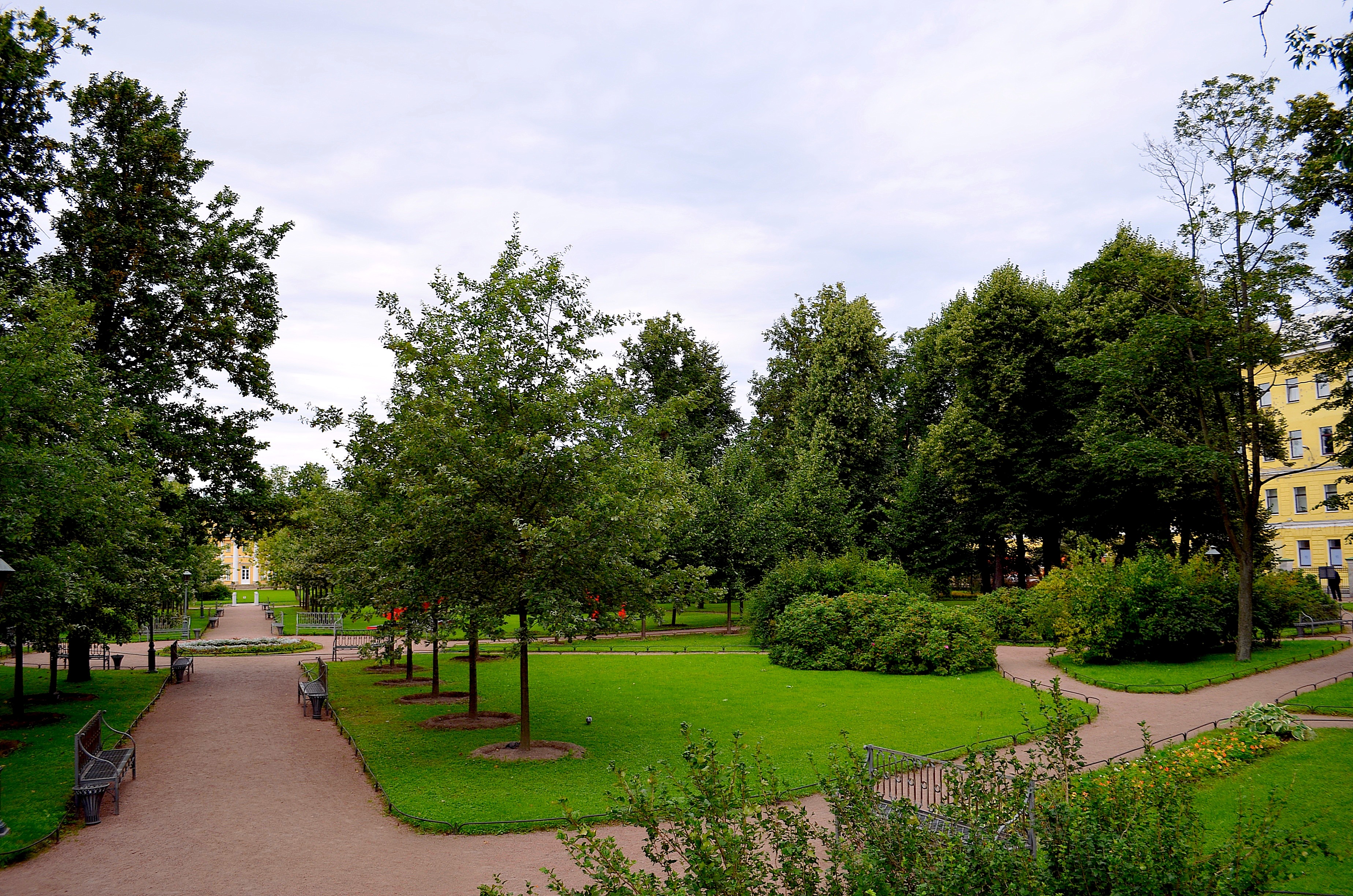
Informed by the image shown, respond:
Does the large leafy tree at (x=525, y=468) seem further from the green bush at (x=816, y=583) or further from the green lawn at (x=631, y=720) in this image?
the green bush at (x=816, y=583)

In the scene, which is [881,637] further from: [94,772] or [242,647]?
[242,647]

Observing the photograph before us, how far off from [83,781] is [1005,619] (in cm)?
3090

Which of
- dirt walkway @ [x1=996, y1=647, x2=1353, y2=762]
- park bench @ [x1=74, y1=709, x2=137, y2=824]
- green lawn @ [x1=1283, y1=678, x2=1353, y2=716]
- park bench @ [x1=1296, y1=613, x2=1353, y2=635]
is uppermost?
park bench @ [x1=74, y1=709, x2=137, y2=824]

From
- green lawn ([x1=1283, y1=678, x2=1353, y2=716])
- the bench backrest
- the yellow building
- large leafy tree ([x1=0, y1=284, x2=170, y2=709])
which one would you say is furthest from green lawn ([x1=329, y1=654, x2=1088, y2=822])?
the yellow building

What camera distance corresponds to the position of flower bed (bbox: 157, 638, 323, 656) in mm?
34062

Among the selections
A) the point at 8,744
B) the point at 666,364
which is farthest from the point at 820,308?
the point at 8,744

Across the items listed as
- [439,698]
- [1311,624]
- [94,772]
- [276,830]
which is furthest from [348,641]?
[1311,624]

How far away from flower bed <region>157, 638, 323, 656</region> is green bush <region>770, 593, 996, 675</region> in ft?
71.2

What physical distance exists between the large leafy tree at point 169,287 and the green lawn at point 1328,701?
88.8 feet

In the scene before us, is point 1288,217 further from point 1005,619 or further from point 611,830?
point 611,830

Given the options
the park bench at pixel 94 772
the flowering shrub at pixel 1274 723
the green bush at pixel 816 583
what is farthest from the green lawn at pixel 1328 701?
the park bench at pixel 94 772

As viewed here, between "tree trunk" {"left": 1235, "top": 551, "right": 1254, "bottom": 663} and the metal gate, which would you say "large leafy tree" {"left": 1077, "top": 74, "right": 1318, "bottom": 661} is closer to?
"tree trunk" {"left": 1235, "top": 551, "right": 1254, "bottom": 663}

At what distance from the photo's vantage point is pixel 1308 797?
10.3m

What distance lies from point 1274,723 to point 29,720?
80.9 feet
